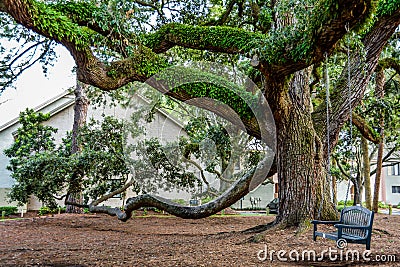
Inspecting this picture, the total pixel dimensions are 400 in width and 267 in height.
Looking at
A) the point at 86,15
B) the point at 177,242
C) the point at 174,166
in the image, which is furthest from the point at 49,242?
the point at 174,166

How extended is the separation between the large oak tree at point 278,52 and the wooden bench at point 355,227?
1.33 metres

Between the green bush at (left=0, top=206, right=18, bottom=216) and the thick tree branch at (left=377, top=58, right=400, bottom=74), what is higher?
the thick tree branch at (left=377, top=58, right=400, bottom=74)

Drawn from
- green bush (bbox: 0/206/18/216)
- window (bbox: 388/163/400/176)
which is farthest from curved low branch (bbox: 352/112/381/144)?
window (bbox: 388/163/400/176)

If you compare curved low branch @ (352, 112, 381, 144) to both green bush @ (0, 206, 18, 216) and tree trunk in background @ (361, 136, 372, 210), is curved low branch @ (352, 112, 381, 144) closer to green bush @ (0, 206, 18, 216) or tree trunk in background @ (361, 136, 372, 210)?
tree trunk in background @ (361, 136, 372, 210)

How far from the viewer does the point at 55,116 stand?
1900 centimetres

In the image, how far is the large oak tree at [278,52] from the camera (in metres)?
5.56

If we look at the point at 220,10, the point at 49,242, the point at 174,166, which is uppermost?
the point at 220,10

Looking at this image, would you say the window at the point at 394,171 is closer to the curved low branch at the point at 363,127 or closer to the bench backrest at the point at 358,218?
the curved low branch at the point at 363,127

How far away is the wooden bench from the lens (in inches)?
216

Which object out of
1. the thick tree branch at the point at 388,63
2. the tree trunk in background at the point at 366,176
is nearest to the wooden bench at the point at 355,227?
the thick tree branch at the point at 388,63

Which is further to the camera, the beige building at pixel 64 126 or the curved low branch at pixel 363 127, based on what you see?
the beige building at pixel 64 126

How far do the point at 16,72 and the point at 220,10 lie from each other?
6.22 meters

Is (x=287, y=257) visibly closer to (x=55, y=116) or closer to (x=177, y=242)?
(x=177, y=242)

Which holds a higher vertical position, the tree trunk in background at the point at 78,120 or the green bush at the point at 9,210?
the tree trunk in background at the point at 78,120
